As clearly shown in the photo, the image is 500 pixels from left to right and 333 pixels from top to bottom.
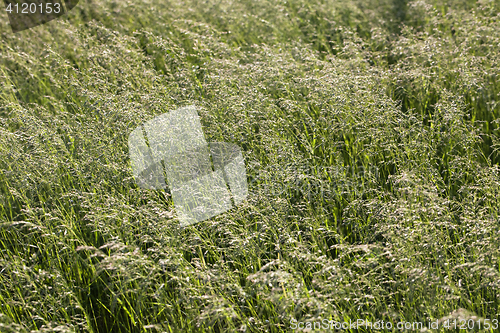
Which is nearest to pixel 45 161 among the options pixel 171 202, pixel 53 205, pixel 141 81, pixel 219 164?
pixel 53 205

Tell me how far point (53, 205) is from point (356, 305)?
2.19 metres

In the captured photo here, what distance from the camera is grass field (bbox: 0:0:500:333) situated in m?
2.00

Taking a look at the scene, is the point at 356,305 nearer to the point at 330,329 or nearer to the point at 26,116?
the point at 330,329

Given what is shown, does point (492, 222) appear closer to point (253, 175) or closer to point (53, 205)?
point (253, 175)

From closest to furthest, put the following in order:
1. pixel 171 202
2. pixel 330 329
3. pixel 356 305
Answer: pixel 330 329 → pixel 356 305 → pixel 171 202

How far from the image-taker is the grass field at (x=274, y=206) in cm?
200

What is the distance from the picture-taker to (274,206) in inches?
96.2

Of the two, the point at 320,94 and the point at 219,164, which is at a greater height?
the point at 320,94

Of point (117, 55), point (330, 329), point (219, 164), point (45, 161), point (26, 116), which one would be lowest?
point (330, 329)

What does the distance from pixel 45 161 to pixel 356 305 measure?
228 cm

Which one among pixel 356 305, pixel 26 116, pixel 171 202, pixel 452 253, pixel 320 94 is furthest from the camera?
pixel 320 94

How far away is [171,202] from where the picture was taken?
2650 mm

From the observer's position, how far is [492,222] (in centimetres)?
212

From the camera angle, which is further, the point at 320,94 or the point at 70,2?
the point at 70,2
